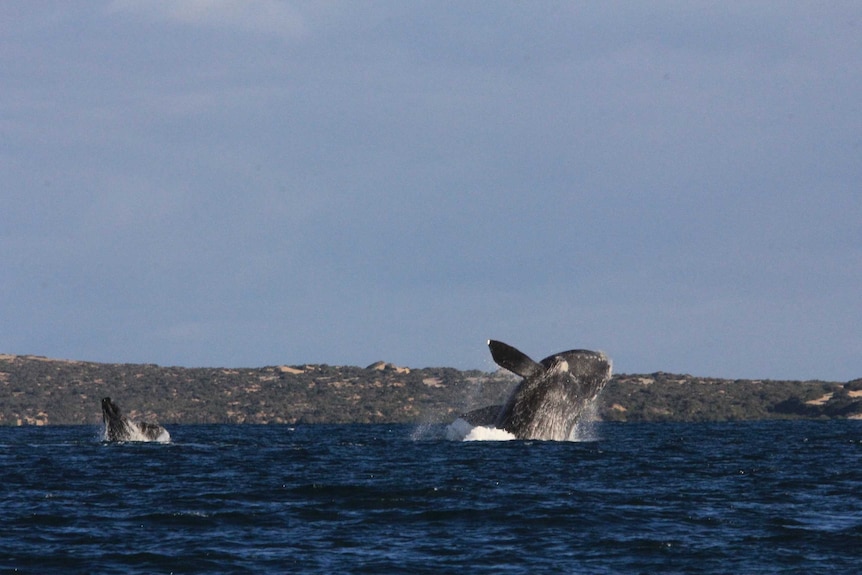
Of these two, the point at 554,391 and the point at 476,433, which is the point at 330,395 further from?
the point at 554,391

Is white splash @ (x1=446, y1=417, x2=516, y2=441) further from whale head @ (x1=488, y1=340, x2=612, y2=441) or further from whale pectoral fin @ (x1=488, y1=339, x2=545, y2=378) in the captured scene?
whale pectoral fin @ (x1=488, y1=339, x2=545, y2=378)

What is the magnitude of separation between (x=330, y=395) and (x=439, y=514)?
4758 inches

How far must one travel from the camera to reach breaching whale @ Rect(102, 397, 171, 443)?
49.0 m

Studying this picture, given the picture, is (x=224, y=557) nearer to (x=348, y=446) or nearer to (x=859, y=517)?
(x=859, y=517)

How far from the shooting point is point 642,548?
66.8 feet

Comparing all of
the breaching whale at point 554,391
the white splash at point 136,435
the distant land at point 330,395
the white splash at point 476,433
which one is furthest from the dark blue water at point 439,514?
the distant land at point 330,395

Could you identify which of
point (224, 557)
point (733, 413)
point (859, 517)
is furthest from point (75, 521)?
point (733, 413)

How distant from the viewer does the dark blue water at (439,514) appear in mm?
19375

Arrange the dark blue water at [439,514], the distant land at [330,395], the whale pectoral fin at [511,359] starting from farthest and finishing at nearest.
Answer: the distant land at [330,395], the whale pectoral fin at [511,359], the dark blue water at [439,514]

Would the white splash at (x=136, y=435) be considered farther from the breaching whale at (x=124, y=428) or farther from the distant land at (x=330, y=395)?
the distant land at (x=330, y=395)

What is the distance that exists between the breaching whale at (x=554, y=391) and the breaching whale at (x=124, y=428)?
59.4 ft

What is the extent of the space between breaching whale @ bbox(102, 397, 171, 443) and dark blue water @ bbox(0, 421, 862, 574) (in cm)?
953

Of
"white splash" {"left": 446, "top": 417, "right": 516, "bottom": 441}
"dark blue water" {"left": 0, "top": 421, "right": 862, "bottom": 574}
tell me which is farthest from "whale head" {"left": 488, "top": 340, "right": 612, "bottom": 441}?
"white splash" {"left": 446, "top": 417, "right": 516, "bottom": 441}

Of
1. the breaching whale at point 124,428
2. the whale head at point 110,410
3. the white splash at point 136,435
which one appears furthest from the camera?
the white splash at point 136,435
